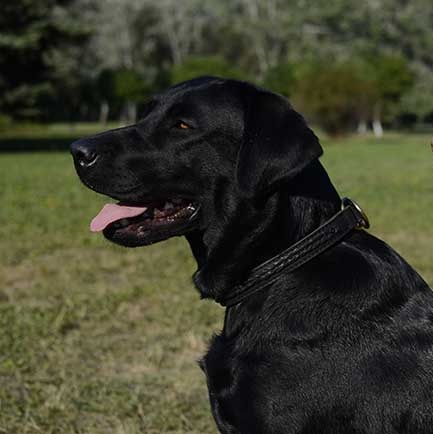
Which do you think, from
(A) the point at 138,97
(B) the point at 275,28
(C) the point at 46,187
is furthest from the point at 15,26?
(B) the point at 275,28

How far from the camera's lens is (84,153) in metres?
2.86

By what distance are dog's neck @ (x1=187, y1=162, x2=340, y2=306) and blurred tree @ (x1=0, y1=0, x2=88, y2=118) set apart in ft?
89.9

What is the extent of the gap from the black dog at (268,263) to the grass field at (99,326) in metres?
1.51

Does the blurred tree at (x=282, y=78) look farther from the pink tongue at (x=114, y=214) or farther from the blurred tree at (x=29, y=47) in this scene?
the pink tongue at (x=114, y=214)

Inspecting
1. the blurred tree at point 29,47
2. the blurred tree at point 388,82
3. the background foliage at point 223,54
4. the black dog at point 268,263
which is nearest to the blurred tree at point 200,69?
the background foliage at point 223,54

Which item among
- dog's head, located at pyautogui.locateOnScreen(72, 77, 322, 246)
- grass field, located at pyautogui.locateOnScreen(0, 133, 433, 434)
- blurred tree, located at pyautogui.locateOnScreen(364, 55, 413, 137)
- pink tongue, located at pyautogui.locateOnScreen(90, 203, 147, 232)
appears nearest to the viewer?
dog's head, located at pyautogui.locateOnScreen(72, 77, 322, 246)

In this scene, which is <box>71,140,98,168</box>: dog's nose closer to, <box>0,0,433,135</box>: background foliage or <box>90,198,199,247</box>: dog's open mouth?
<box>90,198,199,247</box>: dog's open mouth

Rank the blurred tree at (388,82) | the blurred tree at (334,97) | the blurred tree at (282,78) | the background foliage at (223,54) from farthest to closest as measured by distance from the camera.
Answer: the blurred tree at (282,78)
the blurred tree at (388,82)
the blurred tree at (334,97)
the background foliage at (223,54)

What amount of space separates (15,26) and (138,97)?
82.5ft

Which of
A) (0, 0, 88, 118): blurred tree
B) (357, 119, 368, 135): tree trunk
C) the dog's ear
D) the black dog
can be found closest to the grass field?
the black dog

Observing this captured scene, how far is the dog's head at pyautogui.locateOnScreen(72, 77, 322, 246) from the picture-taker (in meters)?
2.86

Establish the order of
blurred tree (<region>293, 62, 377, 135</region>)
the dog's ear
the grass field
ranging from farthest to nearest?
blurred tree (<region>293, 62, 377, 135</region>) → the grass field → the dog's ear

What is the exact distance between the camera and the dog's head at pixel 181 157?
9.38 ft

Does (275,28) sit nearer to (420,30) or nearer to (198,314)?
(420,30)
